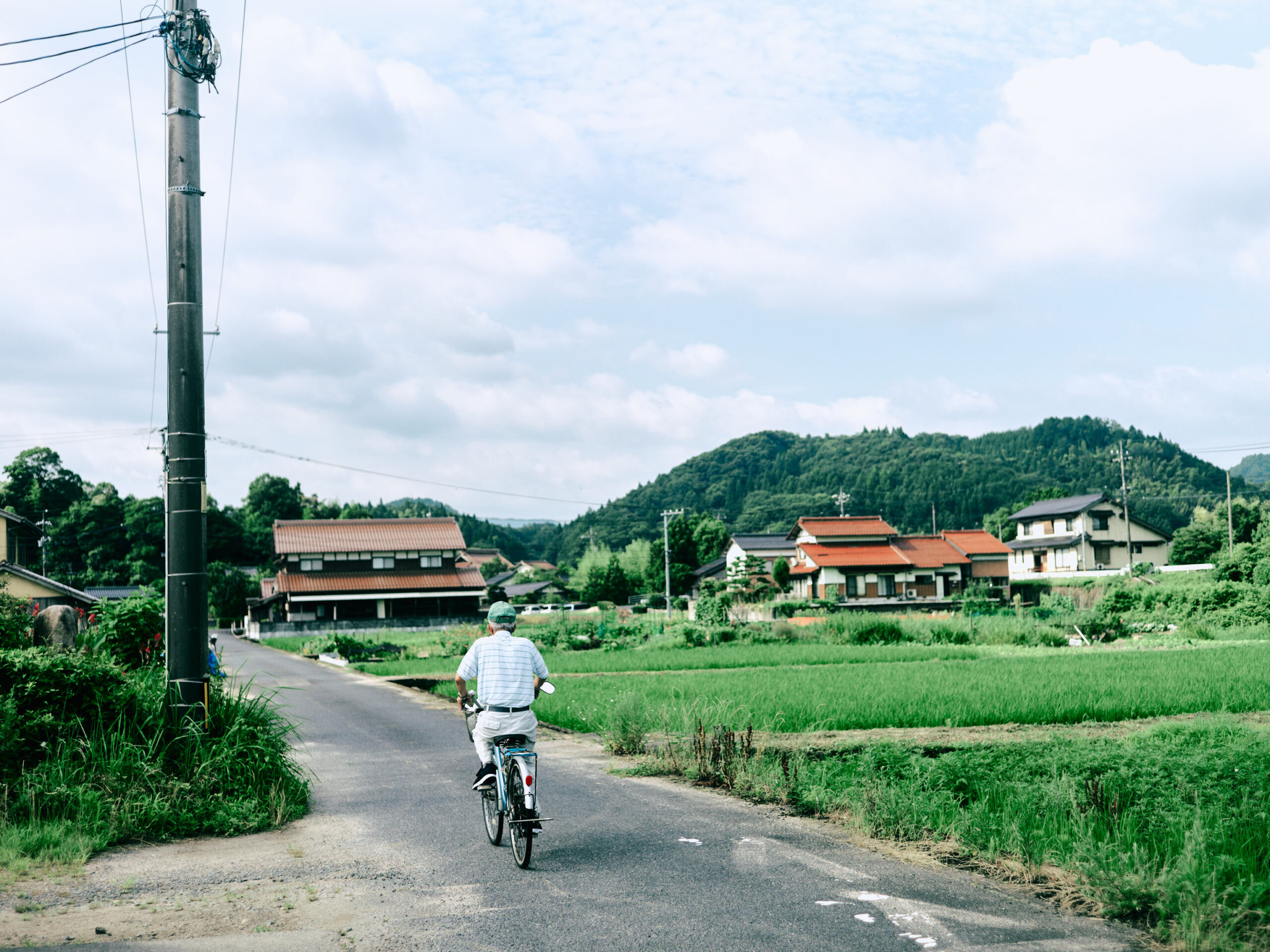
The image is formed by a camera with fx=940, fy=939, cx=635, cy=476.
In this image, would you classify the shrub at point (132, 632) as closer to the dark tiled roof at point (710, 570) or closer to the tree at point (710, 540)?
the dark tiled roof at point (710, 570)

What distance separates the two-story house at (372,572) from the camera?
53.4 meters

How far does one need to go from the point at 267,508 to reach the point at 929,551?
56688 millimetres

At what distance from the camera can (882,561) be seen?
5791 cm

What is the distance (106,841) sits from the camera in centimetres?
711

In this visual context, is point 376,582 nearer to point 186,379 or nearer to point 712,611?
point 712,611

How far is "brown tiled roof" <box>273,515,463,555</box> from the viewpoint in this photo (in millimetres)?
54750

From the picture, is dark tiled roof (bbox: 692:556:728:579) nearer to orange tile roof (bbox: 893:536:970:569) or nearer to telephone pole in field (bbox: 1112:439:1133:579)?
orange tile roof (bbox: 893:536:970:569)

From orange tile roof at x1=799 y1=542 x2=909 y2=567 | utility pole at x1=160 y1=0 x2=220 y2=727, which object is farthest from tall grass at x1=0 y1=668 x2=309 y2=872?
orange tile roof at x1=799 y1=542 x2=909 y2=567

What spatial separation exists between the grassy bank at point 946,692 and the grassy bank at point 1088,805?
115 inches

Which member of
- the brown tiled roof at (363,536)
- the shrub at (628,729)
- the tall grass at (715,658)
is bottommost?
the tall grass at (715,658)

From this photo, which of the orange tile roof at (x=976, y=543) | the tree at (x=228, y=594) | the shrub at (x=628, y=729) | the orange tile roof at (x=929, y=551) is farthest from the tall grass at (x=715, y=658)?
the tree at (x=228, y=594)

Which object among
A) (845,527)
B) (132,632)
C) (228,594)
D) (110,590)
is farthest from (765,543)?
(132,632)

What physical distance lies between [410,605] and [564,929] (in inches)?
2046

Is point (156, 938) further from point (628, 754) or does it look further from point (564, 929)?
point (628, 754)
